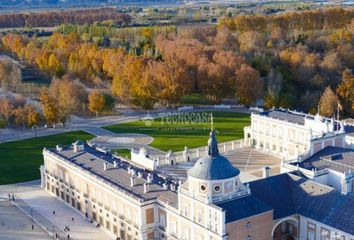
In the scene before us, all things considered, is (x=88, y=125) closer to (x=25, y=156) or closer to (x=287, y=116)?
(x=25, y=156)

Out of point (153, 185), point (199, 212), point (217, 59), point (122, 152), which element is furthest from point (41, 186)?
point (217, 59)

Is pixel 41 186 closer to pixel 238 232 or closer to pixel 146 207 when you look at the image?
pixel 146 207

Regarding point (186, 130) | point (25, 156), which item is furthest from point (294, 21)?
point (25, 156)

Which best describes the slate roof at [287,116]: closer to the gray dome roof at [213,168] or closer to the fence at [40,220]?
the gray dome roof at [213,168]

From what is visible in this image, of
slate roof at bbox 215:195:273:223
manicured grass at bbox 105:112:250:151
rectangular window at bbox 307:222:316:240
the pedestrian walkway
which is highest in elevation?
slate roof at bbox 215:195:273:223

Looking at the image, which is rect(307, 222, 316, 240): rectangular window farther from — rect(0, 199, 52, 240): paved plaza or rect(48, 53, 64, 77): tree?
rect(48, 53, 64, 77): tree

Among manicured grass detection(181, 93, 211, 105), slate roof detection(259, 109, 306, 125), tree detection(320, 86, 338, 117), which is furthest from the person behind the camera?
manicured grass detection(181, 93, 211, 105)

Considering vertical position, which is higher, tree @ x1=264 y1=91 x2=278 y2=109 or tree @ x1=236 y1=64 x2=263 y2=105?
tree @ x1=236 y1=64 x2=263 y2=105

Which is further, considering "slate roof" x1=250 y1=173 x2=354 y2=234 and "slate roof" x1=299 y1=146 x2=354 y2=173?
"slate roof" x1=299 y1=146 x2=354 y2=173

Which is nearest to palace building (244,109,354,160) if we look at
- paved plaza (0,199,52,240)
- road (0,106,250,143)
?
road (0,106,250,143)
